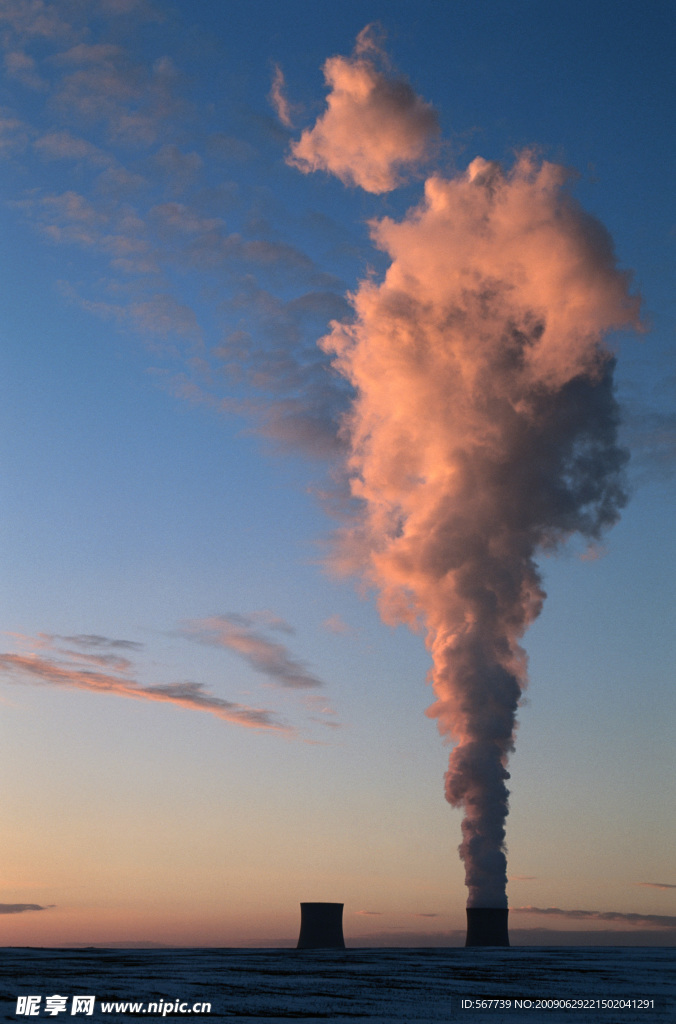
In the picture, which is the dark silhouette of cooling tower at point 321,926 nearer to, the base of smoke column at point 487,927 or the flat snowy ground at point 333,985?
the flat snowy ground at point 333,985

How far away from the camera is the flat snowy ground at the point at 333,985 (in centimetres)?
2525

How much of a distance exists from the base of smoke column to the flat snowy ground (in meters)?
5.86

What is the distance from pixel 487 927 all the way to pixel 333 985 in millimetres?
25995

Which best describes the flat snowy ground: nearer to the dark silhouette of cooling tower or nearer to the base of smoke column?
the dark silhouette of cooling tower

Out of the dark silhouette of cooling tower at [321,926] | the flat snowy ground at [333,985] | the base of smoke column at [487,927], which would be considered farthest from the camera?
the base of smoke column at [487,927]

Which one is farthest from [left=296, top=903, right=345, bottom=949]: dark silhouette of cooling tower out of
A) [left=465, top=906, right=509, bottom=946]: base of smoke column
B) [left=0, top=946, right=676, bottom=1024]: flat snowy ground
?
[left=465, top=906, right=509, bottom=946]: base of smoke column

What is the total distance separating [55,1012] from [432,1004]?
11.2 metres

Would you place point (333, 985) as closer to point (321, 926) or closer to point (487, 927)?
point (321, 926)

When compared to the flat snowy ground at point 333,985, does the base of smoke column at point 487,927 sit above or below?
above

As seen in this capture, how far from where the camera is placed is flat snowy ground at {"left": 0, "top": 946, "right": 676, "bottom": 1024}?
82.8 feet

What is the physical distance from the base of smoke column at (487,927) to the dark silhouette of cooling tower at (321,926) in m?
8.12

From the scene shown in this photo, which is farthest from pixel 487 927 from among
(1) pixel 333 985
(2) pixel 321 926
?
(1) pixel 333 985

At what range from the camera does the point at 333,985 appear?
1264 inches

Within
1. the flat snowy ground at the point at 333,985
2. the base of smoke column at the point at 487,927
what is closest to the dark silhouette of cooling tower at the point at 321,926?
the flat snowy ground at the point at 333,985
